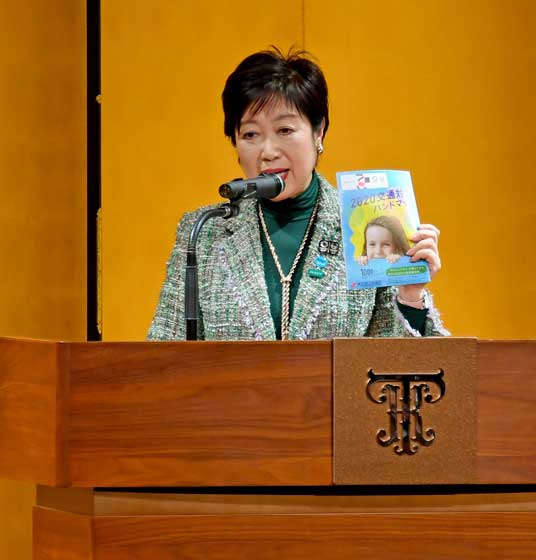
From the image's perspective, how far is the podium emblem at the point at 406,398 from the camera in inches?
68.4

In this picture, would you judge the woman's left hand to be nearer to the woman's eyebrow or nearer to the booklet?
the booklet

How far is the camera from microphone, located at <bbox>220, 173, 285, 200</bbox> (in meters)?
1.95

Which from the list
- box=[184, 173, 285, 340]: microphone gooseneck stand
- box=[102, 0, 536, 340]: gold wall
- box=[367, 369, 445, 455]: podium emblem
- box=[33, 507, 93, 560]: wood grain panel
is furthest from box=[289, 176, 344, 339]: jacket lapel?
box=[102, 0, 536, 340]: gold wall

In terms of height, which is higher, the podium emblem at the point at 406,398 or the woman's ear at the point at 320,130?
the woman's ear at the point at 320,130

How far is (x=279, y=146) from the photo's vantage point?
8.06 ft

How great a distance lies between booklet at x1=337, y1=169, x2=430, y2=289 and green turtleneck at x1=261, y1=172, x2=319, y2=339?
36cm

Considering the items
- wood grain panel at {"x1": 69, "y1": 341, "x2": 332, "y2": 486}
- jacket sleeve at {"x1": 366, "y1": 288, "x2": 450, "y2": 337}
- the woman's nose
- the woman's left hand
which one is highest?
the woman's nose

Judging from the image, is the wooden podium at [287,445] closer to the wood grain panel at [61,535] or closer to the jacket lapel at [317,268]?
the wood grain panel at [61,535]

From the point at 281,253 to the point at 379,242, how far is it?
443 millimetres

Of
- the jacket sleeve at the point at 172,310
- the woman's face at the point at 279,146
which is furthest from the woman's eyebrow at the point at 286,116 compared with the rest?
the jacket sleeve at the point at 172,310

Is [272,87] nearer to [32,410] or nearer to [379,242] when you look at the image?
[379,242]

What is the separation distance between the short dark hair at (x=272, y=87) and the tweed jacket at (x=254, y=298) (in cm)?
25

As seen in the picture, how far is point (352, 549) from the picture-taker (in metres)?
1.72

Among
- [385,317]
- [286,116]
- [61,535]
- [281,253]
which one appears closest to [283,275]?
[281,253]
